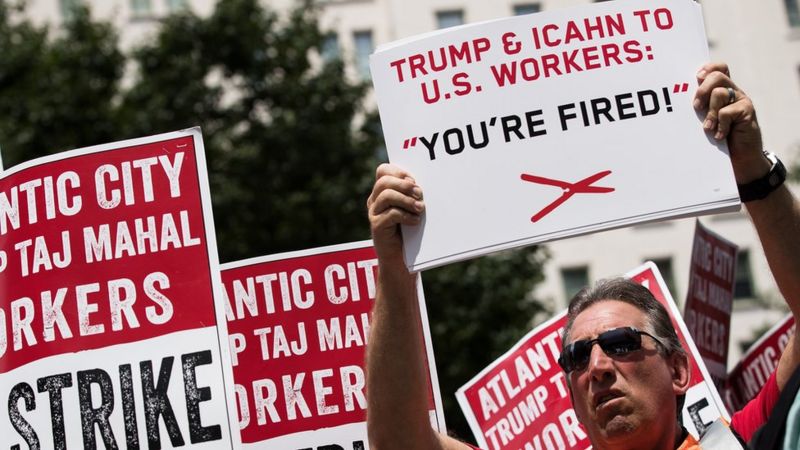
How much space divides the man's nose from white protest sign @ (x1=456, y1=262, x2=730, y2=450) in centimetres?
146

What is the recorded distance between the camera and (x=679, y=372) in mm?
3225

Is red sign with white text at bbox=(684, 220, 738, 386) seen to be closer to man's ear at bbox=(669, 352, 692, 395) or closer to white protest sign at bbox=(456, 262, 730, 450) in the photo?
white protest sign at bbox=(456, 262, 730, 450)

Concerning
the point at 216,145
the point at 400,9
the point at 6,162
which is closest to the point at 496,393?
the point at 6,162

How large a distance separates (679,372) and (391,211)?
823 mm

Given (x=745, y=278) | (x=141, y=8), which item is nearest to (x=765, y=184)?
(x=745, y=278)

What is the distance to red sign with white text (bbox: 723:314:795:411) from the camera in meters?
5.73

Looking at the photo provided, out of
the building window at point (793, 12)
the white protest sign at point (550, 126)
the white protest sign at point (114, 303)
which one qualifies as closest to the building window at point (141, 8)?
the building window at point (793, 12)

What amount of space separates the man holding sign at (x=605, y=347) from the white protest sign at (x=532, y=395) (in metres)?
1.35

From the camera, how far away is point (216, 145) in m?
18.5

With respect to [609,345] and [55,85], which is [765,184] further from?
[55,85]

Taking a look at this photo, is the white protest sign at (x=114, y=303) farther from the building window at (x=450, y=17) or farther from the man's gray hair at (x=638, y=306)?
the building window at (x=450, y=17)

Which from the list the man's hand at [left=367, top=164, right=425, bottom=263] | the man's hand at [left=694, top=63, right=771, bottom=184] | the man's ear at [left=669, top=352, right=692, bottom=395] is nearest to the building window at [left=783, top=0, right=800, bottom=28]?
the man's hand at [left=694, top=63, right=771, bottom=184]

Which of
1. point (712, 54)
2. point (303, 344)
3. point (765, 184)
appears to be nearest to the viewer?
point (765, 184)

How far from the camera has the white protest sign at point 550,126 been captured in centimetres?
315
